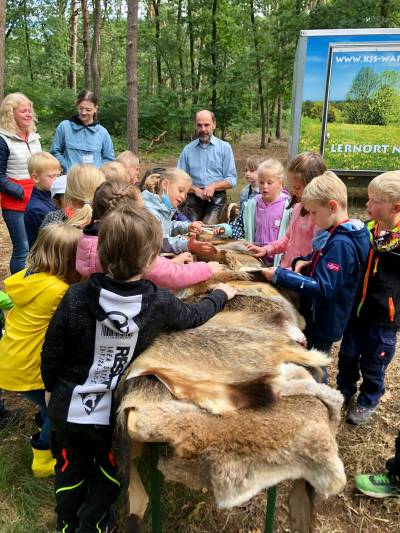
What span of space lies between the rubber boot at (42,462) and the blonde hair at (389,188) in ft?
7.51

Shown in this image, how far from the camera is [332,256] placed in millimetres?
2229

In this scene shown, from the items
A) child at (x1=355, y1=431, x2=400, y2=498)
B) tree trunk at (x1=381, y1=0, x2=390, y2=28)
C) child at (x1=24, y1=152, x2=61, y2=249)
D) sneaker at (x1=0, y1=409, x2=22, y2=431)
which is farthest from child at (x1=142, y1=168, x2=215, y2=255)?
tree trunk at (x1=381, y1=0, x2=390, y2=28)

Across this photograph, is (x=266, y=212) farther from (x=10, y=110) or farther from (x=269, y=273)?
(x=10, y=110)

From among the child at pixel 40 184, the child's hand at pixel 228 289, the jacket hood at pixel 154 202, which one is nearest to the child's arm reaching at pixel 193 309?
the child's hand at pixel 228 289

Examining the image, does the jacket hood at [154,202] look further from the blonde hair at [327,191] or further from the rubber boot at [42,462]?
the rubber boot at [42,462]

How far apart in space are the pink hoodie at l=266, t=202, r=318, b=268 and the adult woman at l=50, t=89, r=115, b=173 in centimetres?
230

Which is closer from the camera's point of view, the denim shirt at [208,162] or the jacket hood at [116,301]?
the jacket hood at [116,301]

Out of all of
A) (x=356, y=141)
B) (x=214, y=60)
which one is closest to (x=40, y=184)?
(x=356, y=141)

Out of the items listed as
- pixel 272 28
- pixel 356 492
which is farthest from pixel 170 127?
pixel 356 492

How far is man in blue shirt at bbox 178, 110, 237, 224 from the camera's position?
5.00 meters

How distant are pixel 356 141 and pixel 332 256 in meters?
6.25

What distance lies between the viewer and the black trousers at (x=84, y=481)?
6.17 ft

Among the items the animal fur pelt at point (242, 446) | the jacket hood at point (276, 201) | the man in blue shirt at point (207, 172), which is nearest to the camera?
the animal fur pelt at point (242, 446)

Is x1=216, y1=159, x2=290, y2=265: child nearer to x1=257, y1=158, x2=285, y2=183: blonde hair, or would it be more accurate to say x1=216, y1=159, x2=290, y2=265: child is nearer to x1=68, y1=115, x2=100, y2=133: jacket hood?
x1=257, y1=158, x2=285, y2=183: blonde hair
